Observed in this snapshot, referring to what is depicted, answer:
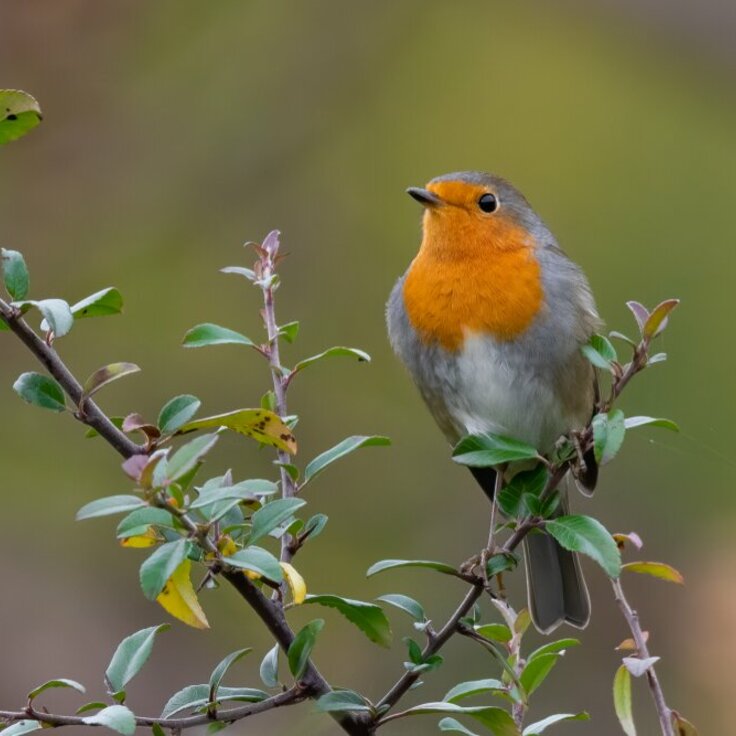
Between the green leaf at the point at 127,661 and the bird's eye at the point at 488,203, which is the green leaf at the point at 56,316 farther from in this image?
the bird's eye at the point at 488,203

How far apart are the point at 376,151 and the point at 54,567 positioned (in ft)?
8.18

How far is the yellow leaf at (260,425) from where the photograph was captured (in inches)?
76.9

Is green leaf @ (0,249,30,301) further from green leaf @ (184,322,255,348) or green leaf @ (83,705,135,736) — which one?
green leaf @ (83,705,135,736)

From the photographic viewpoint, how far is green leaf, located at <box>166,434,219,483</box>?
1.64m

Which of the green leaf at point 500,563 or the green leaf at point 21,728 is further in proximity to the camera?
the green leaf at point 500,563

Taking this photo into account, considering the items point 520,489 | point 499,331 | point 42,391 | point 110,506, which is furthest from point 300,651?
point 499,331

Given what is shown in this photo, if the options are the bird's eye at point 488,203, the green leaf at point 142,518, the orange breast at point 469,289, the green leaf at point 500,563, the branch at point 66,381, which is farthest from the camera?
the bird's eye at point 488,203

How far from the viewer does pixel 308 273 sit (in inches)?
235

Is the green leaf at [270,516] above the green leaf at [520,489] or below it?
above

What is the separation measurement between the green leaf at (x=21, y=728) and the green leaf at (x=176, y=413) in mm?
438

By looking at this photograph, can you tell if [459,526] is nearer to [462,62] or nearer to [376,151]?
[376,151]

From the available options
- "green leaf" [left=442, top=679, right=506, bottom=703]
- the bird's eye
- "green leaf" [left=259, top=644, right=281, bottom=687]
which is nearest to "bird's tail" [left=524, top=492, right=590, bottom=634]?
the bird's eye

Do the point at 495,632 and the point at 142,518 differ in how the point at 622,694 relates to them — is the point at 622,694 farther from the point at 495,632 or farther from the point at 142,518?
the point at 142,518

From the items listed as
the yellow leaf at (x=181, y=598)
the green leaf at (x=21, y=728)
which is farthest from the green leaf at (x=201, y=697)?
the green leaf at (x=21, y=728)
